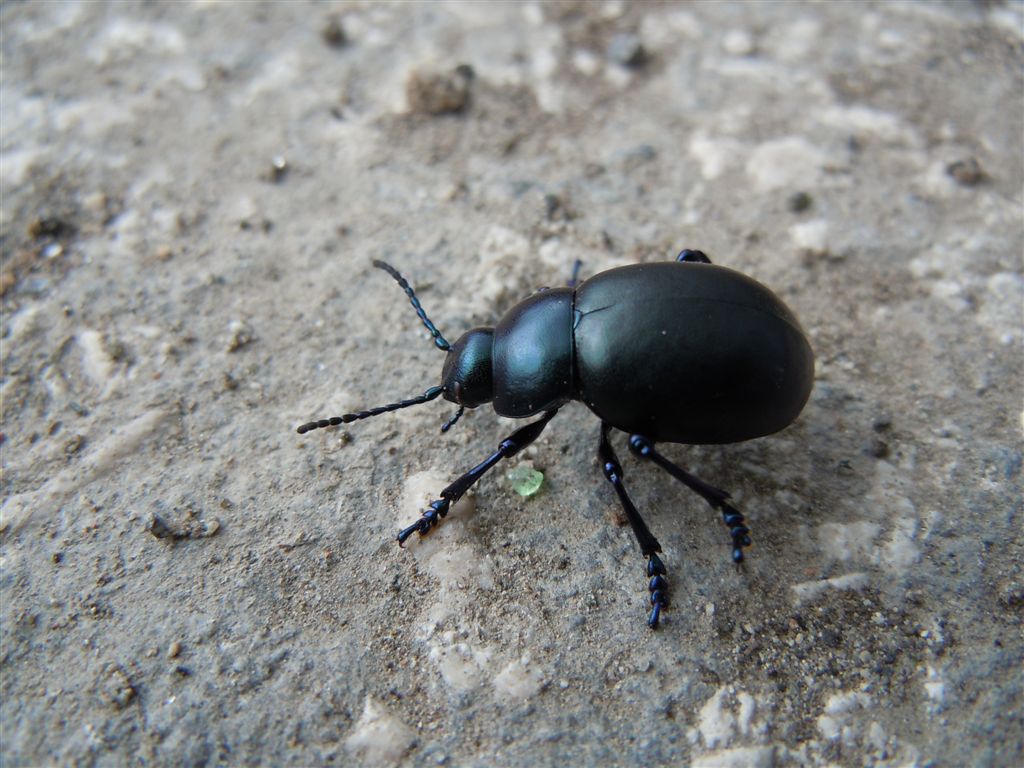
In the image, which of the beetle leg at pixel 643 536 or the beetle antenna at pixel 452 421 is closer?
the beetle leg at pixel 643 536

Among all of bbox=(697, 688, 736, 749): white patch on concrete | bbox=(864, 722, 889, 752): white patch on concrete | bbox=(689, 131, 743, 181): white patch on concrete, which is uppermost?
bbox=(689, 131, 743, 181): white patch on concrete

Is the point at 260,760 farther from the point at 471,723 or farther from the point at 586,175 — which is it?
the point at 586,175

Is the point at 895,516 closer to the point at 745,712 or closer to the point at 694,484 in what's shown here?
the point at 694,484

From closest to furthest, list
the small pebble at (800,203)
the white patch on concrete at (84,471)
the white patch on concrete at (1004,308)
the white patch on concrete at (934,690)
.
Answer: the white patch on concrete at (934,690)
the white patch on concrete at (84,471)
the white patch on concrete at (1004,308)
the small pebble at (800,203)

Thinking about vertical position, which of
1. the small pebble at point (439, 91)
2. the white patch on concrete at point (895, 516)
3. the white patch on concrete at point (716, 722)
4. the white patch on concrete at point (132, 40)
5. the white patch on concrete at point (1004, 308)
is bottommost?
the white patch on concrete at point (895, 516)

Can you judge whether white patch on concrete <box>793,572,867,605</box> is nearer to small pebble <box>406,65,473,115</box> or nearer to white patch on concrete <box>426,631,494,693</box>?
white patch on concrete <box>426,631,494,693</box>

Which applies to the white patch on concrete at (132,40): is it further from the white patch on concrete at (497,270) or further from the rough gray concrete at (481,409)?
the white patch on concrete at (497,270)

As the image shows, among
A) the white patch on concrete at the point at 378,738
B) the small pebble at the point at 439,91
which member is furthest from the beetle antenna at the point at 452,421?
the small pebble at the point at 439,91

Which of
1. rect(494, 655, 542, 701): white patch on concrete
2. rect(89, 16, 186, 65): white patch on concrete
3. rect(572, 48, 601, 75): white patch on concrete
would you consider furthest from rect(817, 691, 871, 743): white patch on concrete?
rect(89, 16, 186, 65): white patch on concrete
